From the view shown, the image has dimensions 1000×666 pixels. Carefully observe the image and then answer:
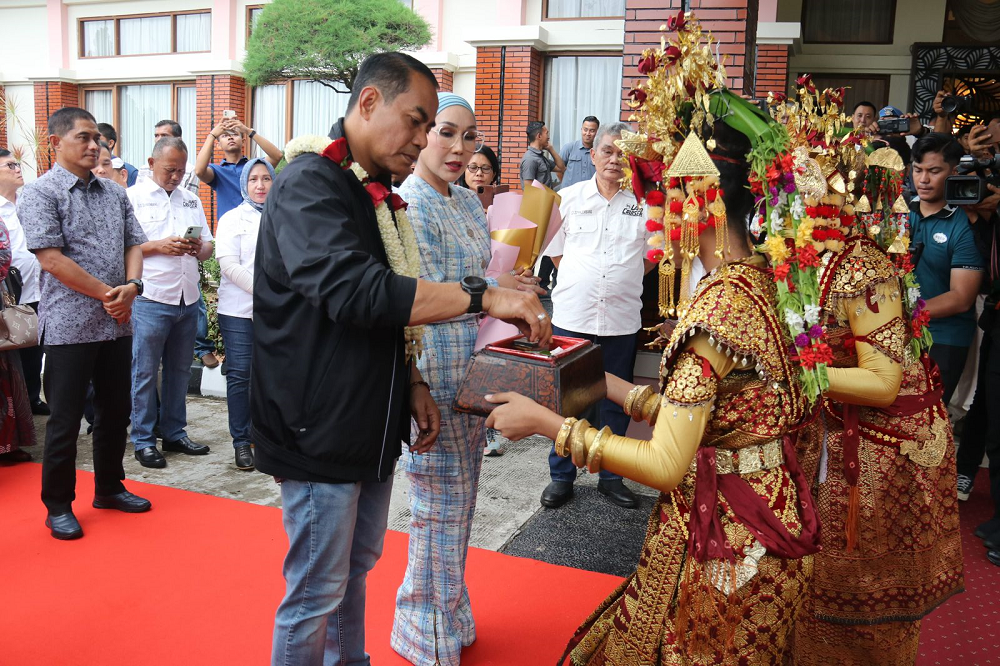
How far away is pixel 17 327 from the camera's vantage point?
15.6ft

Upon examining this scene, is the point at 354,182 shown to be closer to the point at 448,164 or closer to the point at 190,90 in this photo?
the point at 448,164

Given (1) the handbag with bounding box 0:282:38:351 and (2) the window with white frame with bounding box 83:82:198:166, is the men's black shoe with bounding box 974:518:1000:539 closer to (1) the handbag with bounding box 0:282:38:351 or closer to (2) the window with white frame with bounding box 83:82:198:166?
(1) the handbag with bounding box 0:282:38:351

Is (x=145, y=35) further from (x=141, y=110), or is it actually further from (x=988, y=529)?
(x=988, y=529)

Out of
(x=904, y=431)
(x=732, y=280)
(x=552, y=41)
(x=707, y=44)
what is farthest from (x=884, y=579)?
(x=552, y=41)

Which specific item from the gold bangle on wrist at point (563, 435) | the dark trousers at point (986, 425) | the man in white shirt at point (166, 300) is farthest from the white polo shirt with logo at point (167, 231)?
the dark trousers at point (986, 425)

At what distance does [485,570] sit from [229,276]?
2.47 metres

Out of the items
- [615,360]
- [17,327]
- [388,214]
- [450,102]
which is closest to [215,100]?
[17,327]

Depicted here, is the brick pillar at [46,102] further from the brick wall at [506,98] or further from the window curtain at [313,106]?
the brick wall at [506,98]

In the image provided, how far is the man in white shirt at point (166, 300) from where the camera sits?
187 inches

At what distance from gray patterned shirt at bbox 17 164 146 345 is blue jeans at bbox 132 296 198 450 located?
0.89 meters

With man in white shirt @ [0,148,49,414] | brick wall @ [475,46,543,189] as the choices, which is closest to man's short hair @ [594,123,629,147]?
man in white shirt @ [0,148,49,414]

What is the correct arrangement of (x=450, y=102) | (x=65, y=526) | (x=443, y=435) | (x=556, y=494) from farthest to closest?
(x=556, y=494), (x=65, y=526), (x=450, y=102), (x=443, y=435)

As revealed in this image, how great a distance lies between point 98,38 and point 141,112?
5.05 ft

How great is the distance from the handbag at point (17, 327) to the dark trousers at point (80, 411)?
1.07 meters
